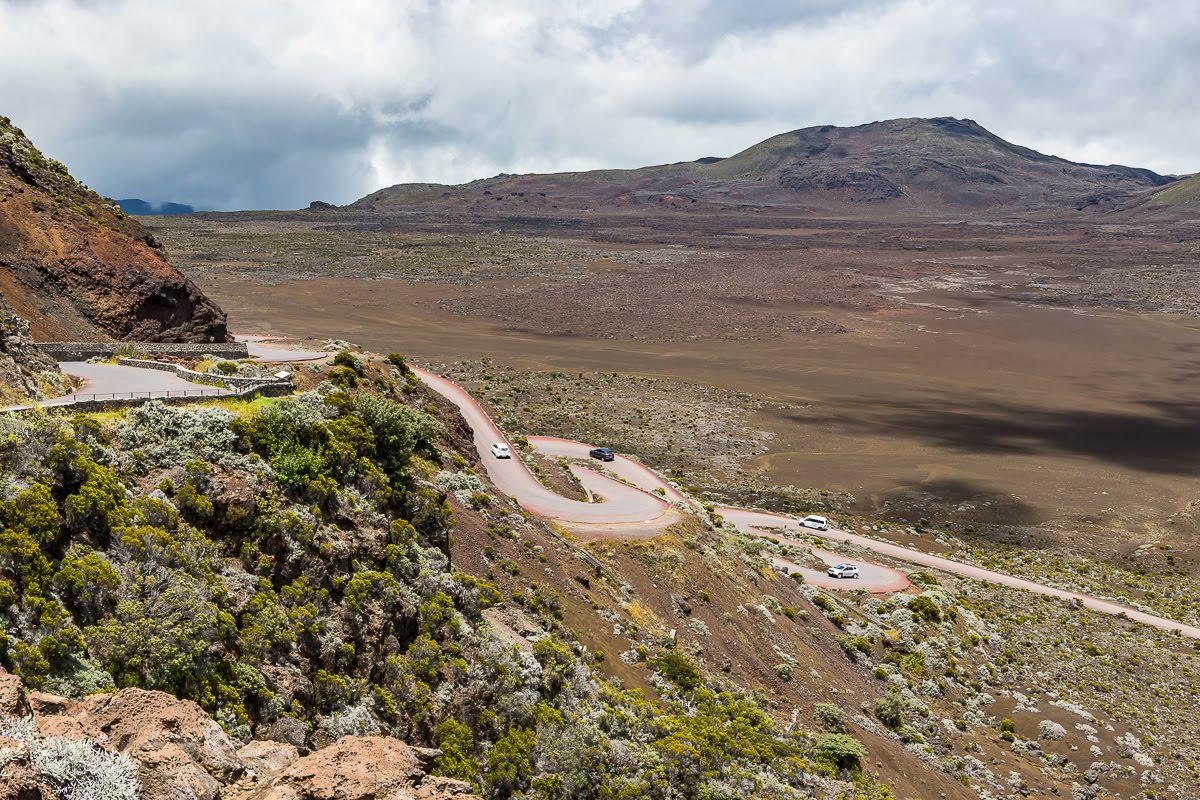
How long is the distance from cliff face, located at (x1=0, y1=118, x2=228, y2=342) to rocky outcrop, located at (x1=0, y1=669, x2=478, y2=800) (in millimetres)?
19880

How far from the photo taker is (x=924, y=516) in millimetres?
43000

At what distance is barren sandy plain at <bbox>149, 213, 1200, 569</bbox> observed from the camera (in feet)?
157

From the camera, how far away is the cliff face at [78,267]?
2395 centimetres

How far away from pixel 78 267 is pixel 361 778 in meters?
24.9

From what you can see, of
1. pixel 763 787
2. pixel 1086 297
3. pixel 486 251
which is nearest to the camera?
pixel 763 787

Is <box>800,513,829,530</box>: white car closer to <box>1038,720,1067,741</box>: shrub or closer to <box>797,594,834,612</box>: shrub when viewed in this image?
<box>797,594,834,612</box>: shrub

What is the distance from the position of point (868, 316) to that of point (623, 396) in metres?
49.1

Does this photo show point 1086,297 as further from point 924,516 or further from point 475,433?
point 475,433

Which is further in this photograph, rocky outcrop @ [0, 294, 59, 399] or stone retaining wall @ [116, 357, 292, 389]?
stone retaining wall @ [116, 357, 292, 389]

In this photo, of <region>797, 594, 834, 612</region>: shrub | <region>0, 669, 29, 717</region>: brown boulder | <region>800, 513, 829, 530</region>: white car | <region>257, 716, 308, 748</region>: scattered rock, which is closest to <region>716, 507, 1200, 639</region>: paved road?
<region>800, 513, 829, 530</region>: white car

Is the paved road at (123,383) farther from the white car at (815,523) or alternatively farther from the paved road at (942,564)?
the white car at (815,523)

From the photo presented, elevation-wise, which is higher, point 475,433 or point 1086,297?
point 1086,297

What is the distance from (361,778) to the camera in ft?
21.4

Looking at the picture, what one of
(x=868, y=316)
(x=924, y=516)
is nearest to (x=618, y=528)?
(x=924, y=516)
